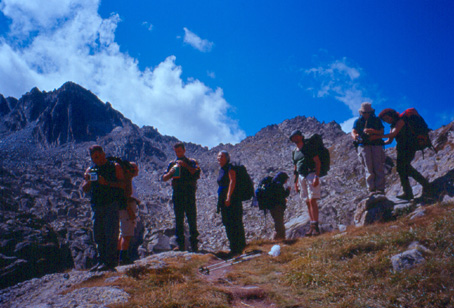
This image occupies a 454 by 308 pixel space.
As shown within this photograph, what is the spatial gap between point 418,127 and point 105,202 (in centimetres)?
724

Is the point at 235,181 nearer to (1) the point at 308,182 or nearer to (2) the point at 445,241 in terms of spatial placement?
→ (1) the point at 308,182

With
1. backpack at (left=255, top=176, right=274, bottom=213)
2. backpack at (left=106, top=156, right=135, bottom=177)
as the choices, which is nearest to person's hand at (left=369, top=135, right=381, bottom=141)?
backpack at (left=255, top=176, right=274, bottom=213)

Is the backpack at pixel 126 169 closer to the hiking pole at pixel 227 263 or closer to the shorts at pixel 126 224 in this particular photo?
the shorts at pixel 126 224

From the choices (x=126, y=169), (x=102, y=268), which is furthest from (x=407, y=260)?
(x=126, y=169)

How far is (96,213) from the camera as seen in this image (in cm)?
548

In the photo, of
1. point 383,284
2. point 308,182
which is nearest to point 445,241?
point 383,284

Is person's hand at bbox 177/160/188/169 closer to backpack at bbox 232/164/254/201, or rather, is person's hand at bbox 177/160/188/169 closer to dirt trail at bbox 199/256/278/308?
backpack at bbox 232/164/254/201

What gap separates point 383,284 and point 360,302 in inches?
19.4

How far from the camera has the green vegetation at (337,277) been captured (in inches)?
125

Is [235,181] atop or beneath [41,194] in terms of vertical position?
beneath

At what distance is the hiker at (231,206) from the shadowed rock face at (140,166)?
2.25 meters

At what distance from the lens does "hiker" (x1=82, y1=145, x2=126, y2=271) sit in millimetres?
5336

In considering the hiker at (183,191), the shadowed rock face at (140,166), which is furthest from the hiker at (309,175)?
the hiker at (183,191)

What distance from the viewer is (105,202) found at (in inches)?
215
